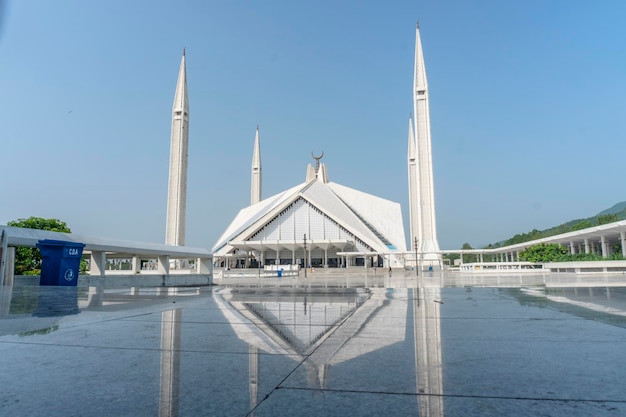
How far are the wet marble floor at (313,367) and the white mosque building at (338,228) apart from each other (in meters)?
41.6

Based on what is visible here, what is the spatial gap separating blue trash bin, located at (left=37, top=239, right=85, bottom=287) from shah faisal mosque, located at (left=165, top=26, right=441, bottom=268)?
31.4 meters

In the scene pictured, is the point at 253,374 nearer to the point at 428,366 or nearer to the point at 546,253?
the point at 428,366

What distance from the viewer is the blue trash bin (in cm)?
1059

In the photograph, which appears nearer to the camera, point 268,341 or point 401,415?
point 401,415

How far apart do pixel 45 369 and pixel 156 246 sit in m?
15.2

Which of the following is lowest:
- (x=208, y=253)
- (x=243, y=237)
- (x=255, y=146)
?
(x=208, y=253)

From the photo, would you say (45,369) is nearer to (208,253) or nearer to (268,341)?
(268,341)

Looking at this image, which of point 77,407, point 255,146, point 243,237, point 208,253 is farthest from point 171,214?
point 77,407

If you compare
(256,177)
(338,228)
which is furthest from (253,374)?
(256,177)

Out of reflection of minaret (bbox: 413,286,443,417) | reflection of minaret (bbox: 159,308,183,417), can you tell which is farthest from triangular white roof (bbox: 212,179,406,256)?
reflection of minaret (bbox: 159,308,183,417)

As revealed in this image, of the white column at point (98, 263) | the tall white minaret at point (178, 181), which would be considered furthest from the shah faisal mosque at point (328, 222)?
the white column at point (98, 263)

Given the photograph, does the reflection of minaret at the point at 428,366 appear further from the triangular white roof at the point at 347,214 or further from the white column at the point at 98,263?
the triangular white roof at the point at 347,214

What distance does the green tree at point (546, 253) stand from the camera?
111 feet

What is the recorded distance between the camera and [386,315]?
4629 mm
